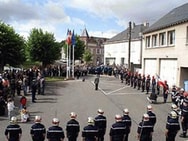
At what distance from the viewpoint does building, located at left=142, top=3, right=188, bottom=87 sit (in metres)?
33.4

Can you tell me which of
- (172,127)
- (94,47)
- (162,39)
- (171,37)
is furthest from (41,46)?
(94,47)

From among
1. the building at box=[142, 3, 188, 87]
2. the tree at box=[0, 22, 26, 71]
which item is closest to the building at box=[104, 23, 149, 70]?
the building at box=[142, 3, 188, 87]

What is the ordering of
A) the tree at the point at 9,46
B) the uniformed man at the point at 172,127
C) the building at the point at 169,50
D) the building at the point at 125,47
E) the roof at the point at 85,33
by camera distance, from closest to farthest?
the uniformed man at the point at 172,127 → the building at the point at 169,50 → the tree at the point at 9,46 → the building at the point at 125,47 → the roof at the point at 85,33

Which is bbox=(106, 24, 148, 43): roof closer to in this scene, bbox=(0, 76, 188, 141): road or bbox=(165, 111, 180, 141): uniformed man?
bbox=(0, 76, 188, 141): road

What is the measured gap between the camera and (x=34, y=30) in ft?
167

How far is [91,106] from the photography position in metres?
24.2

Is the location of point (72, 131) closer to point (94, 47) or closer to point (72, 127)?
point (72, 127)

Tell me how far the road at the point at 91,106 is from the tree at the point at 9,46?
25.2ft

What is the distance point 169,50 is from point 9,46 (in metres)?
17.7

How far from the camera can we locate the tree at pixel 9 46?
3753 centimetres

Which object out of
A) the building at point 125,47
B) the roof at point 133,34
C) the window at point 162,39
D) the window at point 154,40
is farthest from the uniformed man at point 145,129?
the roof at point 133,34

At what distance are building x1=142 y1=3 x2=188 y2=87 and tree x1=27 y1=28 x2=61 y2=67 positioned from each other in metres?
13.8

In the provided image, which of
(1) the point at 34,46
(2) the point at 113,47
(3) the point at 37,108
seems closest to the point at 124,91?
(3) the point at 37,108

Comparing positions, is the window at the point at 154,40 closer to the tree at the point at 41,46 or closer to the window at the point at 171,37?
the window at the point at 171,37
